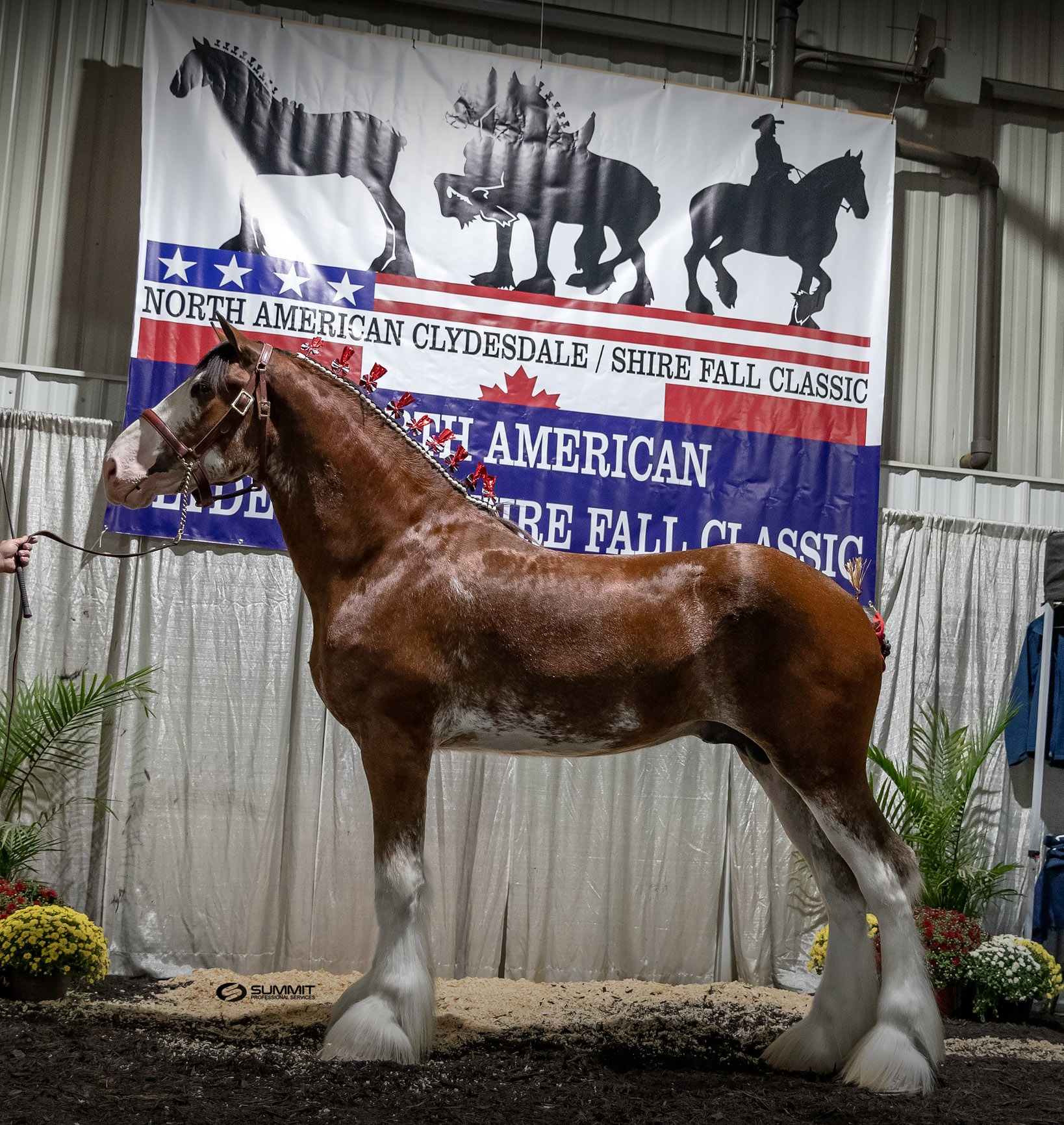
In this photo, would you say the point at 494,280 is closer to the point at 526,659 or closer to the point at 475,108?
the point at 475,108

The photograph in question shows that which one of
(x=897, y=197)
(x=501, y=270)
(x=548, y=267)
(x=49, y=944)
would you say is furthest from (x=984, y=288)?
(x=49, y=944)

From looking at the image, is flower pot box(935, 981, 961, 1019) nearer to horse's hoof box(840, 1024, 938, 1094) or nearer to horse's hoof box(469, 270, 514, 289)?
horse's hoof box(840, 1024, 938, 1094)

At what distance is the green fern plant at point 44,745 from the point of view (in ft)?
15.2

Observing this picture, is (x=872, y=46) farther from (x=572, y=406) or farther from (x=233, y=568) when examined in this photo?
(x=233, y=568)

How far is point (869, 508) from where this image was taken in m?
5.76

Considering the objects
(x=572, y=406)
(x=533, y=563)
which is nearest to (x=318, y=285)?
(x=572, y=406)

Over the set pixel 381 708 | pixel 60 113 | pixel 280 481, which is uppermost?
pixel 60 113

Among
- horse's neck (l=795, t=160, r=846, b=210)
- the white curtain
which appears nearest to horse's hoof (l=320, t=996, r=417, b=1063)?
the white curtain

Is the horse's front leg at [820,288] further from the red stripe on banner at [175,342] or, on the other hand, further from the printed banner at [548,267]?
the red stripe on banner at [175,342]

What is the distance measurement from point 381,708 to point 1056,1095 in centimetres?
244

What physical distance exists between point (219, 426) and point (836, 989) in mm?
2646

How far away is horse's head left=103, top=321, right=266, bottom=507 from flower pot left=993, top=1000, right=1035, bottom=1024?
14.3 ft

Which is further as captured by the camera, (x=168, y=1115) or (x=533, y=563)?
(x=533, y=563)

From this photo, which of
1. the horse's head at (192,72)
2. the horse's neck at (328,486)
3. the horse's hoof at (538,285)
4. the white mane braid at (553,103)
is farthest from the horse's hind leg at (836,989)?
the horse's head at (192,72)
